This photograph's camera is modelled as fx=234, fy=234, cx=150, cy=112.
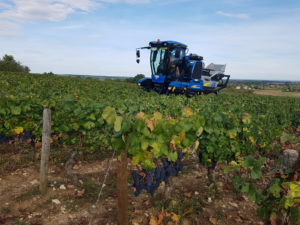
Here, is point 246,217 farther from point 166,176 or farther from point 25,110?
point 25,110

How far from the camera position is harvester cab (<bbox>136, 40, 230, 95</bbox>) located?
1240 centimetres

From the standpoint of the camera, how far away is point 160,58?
12.9 m

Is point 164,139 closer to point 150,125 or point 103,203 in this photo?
point 150,125

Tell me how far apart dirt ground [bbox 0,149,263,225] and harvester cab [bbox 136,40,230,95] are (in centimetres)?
864

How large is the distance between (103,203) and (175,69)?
34.1 ft

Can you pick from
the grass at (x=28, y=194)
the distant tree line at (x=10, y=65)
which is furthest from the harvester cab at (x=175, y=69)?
the distant tree line at (x=10, y=65)

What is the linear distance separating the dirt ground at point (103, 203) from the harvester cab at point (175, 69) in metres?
8.64

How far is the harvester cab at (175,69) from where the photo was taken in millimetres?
12398

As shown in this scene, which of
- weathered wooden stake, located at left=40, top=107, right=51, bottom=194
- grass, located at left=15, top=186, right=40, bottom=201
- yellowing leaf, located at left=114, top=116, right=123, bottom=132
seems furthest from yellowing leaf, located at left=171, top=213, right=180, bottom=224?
grass, located at left=15, top=186, right=40, bottom=201

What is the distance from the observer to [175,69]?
42.9 feet

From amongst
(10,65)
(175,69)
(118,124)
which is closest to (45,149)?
(118,124)

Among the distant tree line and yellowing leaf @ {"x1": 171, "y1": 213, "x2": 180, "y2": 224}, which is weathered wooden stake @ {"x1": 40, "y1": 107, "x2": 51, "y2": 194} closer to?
yellowing leaf @ {"x1": 171, "y1": 213, "x2": 180, "y2": 224}

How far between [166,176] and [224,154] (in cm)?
111

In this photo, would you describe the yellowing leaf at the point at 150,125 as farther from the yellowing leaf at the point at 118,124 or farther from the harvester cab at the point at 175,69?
the harvester cab at the point at 175,69
